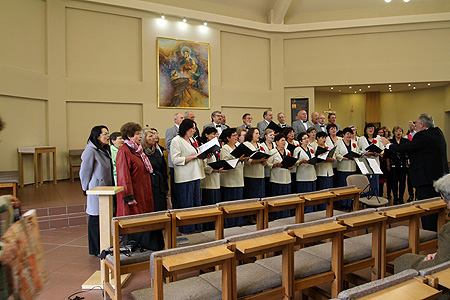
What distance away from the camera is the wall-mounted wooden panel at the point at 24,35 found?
25.0 ft

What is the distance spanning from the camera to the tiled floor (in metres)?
3.06

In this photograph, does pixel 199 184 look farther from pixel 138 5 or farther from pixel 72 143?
pixel 138 5

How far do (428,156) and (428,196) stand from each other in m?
0.52

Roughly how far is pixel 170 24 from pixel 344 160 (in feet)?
21.9

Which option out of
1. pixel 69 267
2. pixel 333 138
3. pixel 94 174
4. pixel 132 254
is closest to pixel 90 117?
pixel 94 174

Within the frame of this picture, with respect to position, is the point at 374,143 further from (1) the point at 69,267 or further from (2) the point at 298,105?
(1) the point at 69,267

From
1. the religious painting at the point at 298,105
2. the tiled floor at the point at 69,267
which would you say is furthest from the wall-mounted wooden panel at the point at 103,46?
the religious painting at the point at 298,105

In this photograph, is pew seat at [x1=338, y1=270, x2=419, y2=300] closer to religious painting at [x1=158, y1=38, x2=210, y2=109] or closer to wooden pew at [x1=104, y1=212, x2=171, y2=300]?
wooden pew at [x1=104, y1=212, x2=171, y2=300]

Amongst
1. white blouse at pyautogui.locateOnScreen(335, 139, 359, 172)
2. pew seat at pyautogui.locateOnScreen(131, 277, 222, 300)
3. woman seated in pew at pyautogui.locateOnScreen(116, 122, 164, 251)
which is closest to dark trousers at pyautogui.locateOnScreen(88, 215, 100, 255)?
woman seated in pew at pyautogui.locateOnScreen(116, 122, 164, 251)

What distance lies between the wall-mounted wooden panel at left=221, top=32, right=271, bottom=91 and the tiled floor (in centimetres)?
748

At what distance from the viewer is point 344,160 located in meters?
6.40

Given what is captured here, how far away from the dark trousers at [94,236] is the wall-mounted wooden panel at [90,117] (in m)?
5.50

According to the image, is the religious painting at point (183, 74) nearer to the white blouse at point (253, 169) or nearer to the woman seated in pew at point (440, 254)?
the white blouse at point (253, 169)

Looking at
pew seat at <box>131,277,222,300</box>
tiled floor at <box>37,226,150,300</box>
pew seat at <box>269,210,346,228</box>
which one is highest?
pew seat at <box>269,210,346,228</box>
